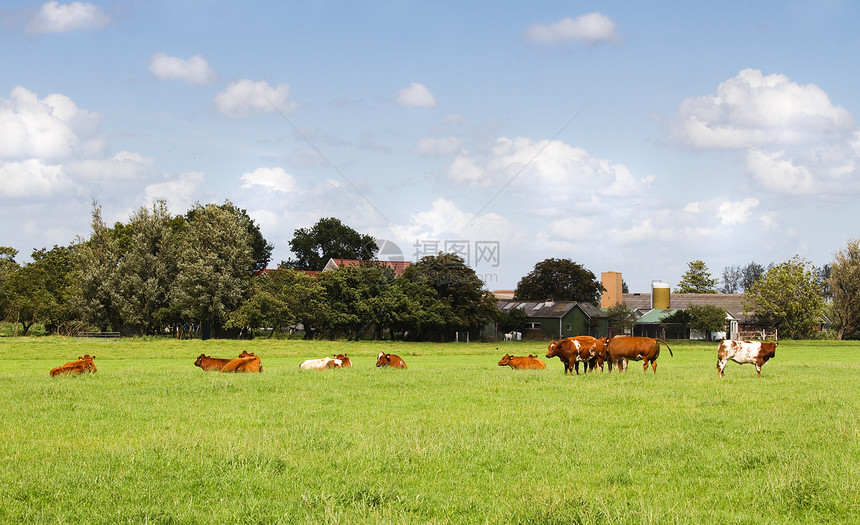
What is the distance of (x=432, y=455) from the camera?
9945 millimetres

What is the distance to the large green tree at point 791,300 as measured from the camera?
315 feet

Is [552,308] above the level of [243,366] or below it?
above

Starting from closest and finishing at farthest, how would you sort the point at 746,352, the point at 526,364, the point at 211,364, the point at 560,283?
the point at 746,352 → the point at 211,364 → the point at 526,364 → the point at 560,283

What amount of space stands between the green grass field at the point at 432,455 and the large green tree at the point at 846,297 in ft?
302

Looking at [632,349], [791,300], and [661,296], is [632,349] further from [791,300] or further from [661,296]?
[661,296]

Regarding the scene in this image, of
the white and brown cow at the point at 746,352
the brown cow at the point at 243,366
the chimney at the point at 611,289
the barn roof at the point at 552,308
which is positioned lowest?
the brown cow at the point at 243,366

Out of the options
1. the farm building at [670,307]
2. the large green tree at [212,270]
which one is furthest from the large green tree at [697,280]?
the large green tree at [212,270]

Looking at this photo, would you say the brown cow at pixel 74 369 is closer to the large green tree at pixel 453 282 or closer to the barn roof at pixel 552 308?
the large green tree at pixel 453 282

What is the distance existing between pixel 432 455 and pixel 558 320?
87157 millimetres

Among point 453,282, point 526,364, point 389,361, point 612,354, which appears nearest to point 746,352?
point 612,354

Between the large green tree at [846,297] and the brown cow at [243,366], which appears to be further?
the large green tree at [846,297]

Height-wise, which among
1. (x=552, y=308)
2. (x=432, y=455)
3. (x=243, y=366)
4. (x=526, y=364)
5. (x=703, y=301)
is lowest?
(x=526, y=364)

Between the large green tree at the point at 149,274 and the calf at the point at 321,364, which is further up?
the large green tree at the point at 149,274

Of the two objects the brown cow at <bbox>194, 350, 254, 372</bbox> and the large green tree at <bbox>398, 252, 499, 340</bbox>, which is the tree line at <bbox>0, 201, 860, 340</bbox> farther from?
the brown cow at <bbox>194, 350, 254, 372</bbox>
